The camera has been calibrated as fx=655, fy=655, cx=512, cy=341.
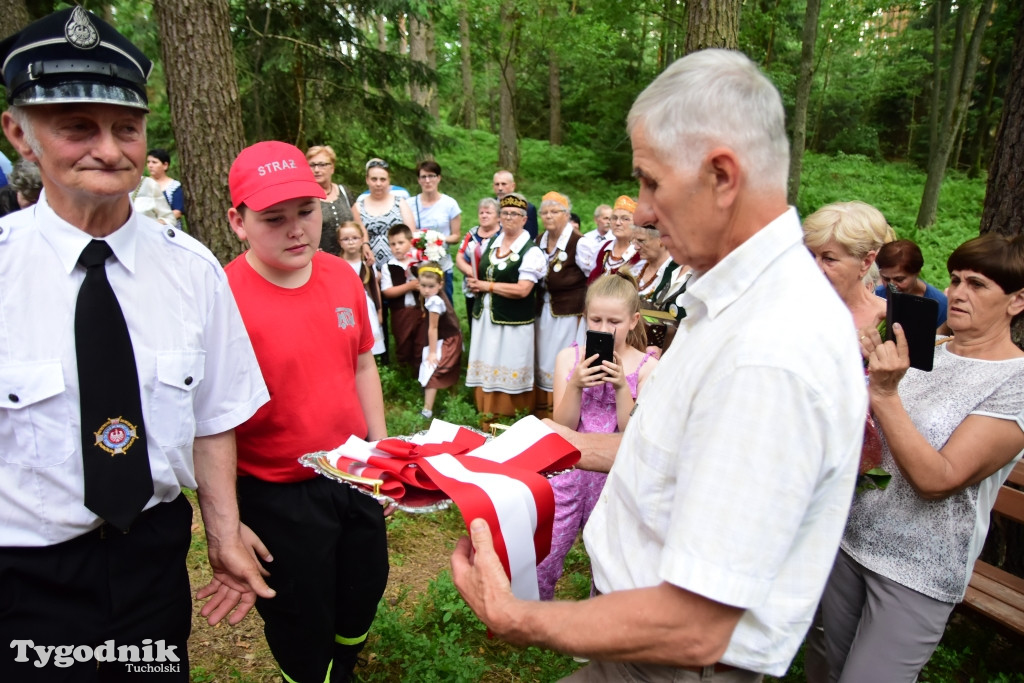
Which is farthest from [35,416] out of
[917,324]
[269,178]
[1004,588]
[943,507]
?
[1004,588]

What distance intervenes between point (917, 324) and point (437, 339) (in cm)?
485

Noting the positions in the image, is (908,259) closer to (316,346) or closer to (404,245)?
(316,346)

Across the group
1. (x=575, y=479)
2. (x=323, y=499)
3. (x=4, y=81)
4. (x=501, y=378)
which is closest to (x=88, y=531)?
(x=323, y=499)

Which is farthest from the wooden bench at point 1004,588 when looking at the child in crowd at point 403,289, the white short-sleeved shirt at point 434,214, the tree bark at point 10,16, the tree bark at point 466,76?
the tree bark at point 466,76

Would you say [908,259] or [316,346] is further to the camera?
[908,259]

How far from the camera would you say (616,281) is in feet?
11.3

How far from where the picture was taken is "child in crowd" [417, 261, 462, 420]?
6.38 m

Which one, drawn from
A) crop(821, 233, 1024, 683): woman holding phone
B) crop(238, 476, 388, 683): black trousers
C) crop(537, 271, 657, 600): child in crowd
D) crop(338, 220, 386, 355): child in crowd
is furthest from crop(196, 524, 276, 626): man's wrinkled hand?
crop(338, 220, 386, 355): child in crowd

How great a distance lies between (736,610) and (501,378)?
206 inches

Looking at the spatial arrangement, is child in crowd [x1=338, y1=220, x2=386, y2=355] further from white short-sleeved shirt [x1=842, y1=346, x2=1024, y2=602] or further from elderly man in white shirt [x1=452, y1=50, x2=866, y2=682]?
elderly man in white shirt [x1=452, y1=50, x2=866, y2=682]

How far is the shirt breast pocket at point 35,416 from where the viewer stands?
1642 mm

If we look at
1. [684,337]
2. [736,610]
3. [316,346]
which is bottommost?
[736,610]

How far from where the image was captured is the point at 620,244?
6082 millimetres

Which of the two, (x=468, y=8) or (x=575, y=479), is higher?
(x=468, y=8)
